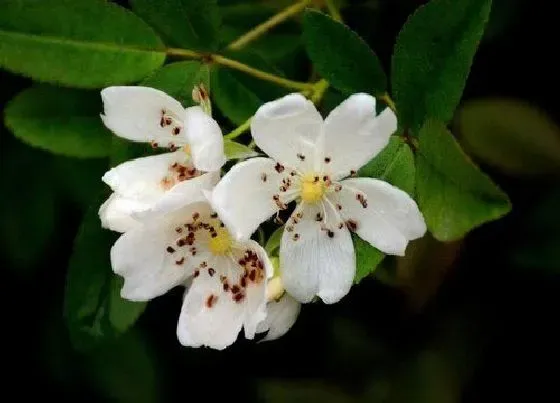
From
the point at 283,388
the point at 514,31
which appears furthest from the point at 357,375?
the point at 514,31

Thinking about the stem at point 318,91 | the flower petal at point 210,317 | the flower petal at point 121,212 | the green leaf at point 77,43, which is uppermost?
the green leaf at point 77,43

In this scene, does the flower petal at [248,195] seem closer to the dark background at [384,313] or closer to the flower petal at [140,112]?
the flower petal at [140,112]

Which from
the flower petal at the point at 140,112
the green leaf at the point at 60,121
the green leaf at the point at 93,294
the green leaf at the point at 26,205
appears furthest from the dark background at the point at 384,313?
the flower petal at the point at 140,112

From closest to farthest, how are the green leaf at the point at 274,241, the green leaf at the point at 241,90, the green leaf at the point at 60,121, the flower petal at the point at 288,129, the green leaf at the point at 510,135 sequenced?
1. the flower petal at the point at 288,129
2. the green leaf at the point at 274,241
3. the green leaf at the point at 241,90
4. the green leaf at the point at 60,121
5. the green leaf at the point at 510,135

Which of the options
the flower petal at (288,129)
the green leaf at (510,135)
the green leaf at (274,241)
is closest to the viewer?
the flower petal at (288,129)

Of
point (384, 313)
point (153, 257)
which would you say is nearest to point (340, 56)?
point (153, 257)

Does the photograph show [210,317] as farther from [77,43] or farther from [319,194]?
[77,43]
